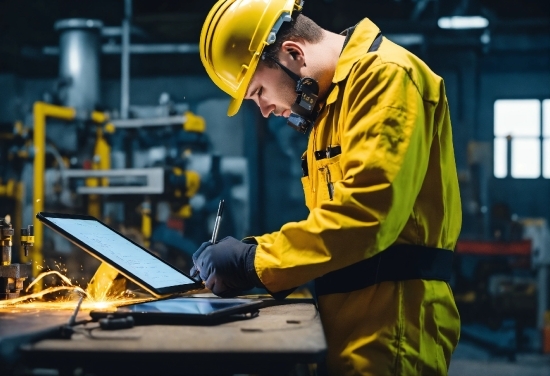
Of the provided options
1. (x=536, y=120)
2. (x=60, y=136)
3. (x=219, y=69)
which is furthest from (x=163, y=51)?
(x=219, y=69)

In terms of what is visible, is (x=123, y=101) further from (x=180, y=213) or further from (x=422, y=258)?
(x=422, y=258)

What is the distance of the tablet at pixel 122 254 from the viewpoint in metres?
1.40

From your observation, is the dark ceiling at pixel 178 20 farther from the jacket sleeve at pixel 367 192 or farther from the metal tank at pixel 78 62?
the jacket sleeve at pixel 367 192

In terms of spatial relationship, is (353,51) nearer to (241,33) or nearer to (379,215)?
(241,33)

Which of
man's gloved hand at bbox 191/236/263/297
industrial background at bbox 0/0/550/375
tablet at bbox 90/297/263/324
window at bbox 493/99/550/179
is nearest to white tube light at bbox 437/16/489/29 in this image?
industrial background at bbox 0/0/550/375

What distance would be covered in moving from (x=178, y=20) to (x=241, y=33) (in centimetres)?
415

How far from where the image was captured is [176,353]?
3.03 ft

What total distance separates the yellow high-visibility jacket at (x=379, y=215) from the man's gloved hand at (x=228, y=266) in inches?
1.6

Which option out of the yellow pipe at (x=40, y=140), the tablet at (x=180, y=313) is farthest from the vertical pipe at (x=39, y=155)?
the tablet at (x=180, y=313)

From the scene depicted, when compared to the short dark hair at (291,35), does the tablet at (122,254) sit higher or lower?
Answer: lower

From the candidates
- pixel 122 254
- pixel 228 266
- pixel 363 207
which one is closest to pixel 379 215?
pixel 363 207

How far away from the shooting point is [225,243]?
1.39 metres

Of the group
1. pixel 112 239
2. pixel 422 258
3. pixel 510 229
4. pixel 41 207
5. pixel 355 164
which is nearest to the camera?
pixel 355 164

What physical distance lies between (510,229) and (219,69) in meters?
4.75
